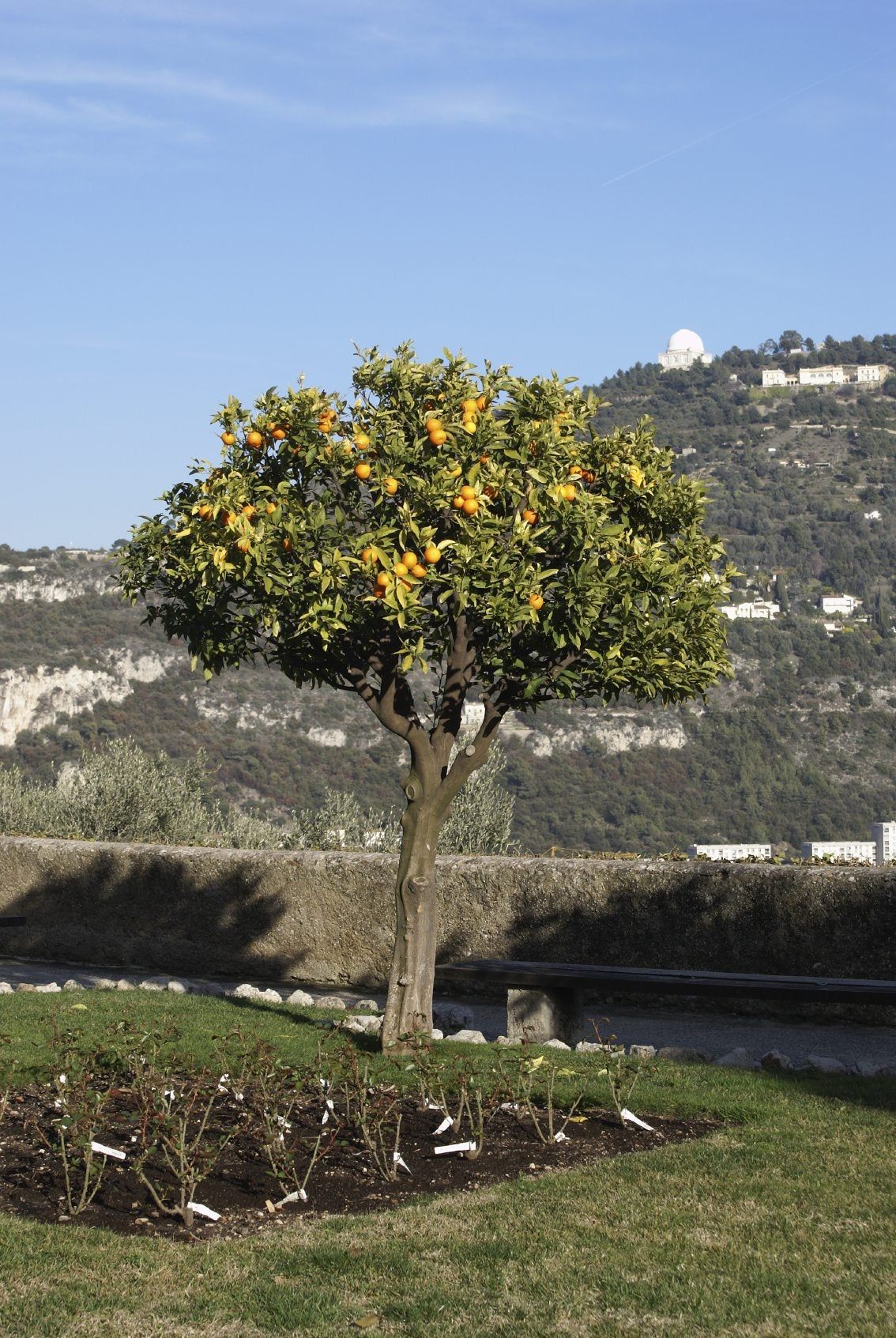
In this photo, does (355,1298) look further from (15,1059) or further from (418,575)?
(15,1059)

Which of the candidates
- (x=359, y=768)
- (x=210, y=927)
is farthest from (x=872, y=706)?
(x=210, y=927)

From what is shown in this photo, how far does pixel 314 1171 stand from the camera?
18.9 ft

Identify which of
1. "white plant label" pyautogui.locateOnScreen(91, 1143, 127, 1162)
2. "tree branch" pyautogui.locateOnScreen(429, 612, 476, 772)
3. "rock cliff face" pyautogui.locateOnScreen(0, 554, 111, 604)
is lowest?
"white plant label" pyautogui.locateOnScreen(91, 1143, 127, 1162)

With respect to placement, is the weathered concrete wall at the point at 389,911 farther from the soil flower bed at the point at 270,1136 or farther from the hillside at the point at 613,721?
the hillside at the point at 613,721

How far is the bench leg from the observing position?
31.0ft

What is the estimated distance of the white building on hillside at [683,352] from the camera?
82.1m

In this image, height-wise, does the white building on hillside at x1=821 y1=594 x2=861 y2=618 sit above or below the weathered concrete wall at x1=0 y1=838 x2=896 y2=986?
above

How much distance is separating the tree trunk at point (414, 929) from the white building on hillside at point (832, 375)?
79373 millimetres

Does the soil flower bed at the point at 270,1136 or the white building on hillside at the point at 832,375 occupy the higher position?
the white building on hillside at the point at 832,375

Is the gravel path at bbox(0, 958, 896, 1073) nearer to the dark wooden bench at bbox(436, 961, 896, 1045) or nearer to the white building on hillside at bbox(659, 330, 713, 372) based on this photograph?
the dark wooden bench at bbox(436, 961, 896, 1045)

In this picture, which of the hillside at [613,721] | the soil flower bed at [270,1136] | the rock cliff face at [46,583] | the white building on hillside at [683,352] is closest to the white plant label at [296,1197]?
the soil flower bed at [270,1136]

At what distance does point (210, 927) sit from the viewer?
13.5m

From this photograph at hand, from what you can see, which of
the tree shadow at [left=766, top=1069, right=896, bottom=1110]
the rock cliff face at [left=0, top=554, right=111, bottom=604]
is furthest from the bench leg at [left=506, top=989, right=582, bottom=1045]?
the rock cliff face at [left=0, top=554, right=111, bottom=604]

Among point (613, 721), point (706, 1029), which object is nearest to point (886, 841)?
point (706, 1029)
